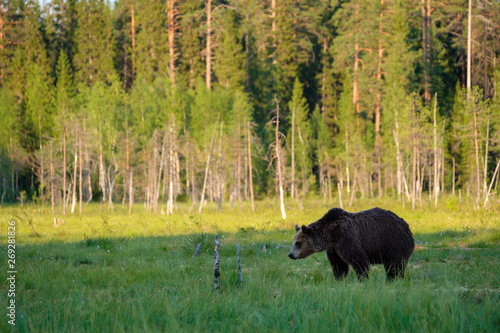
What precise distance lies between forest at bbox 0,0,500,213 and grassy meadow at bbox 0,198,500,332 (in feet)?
60.7

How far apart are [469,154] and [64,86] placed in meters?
37.0

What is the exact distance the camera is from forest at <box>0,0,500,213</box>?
36.5 meters

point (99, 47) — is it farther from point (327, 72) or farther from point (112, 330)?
point (112, 330)

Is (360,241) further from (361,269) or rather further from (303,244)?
(303,244)

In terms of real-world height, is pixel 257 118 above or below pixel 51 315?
above

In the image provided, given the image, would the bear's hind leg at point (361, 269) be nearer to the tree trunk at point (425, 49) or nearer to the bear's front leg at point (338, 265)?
the bear's front leg at point (338, 265)

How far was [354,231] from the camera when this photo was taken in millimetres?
7242

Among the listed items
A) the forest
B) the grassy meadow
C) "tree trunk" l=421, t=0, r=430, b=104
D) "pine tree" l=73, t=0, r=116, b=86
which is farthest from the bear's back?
"pine tree" l=73, t=0, r=116, b=86

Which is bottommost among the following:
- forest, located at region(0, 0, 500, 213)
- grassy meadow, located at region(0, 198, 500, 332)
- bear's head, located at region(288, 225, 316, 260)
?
grassy meadow, located at region(0, 198, 500, 332)

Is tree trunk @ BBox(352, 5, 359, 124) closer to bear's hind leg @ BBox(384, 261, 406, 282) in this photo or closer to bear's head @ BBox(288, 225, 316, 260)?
bear's hind leg @ BBox(384, 261, 406, 282)

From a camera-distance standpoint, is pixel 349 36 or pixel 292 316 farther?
pixel 349 36

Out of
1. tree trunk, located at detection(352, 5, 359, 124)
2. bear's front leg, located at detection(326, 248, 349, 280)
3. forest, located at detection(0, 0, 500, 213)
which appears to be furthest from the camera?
tree trunk, located at detection(352, 5, 359, 124)

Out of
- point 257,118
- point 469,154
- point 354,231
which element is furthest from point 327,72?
point 354,231

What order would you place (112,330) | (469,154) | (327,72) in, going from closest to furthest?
(112,330) → (469,154) → (327,72)
